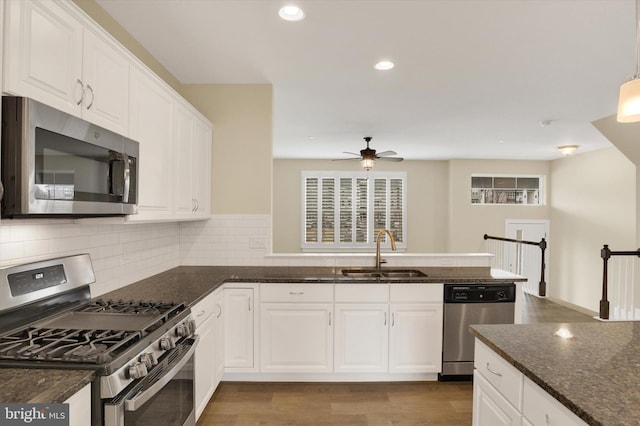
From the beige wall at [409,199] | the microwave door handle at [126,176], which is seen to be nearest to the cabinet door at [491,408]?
the microwave door handle at [126,176]

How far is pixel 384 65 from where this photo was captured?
3.01m

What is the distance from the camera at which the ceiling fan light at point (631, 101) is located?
56.9 inches

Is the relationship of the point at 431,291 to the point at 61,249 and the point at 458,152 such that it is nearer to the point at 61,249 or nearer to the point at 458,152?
the point at 61,249

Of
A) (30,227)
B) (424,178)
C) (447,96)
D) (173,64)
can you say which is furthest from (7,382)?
(424,178)

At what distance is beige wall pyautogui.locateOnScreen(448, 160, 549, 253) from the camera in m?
7.82

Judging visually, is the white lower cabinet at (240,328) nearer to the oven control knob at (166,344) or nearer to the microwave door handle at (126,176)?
the oven control knob at (166,344)

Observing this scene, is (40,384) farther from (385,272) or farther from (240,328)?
(385,272)

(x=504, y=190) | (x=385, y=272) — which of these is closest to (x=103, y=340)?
(x=385, y=272)

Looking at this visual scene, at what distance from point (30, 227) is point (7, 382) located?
896mm

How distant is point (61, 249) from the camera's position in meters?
1.96

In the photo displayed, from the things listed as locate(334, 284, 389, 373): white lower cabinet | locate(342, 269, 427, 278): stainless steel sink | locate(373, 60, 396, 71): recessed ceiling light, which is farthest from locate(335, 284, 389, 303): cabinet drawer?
locate(373, 60, 396, 71): recessed ceiling light

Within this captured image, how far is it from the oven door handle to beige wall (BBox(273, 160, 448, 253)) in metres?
6.21

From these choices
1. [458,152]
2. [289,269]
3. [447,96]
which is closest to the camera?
[289,269]

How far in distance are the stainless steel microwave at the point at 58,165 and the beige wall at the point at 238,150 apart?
163 cm
